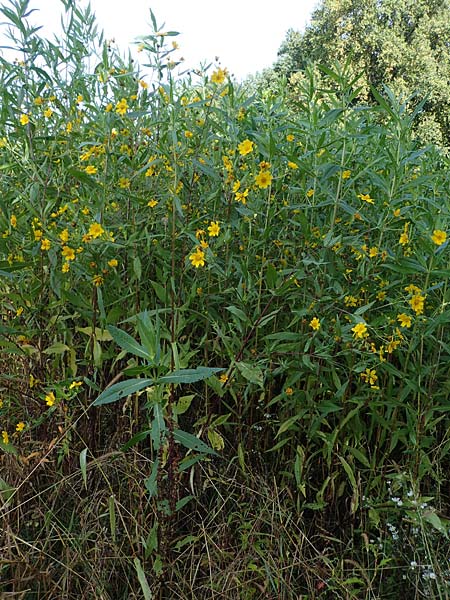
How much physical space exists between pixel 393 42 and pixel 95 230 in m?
18.1

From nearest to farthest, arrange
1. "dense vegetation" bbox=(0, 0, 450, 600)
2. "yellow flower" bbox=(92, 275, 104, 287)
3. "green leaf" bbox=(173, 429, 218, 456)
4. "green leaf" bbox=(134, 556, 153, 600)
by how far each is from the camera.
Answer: "green leaf" bbox=(173, 429, 218, 456) < "green leaf" bbox=(134, 556, 153, 600) < "dense vegetation" bbox=(0, 0, 450, 600) < "yellow flower" bbox=(92, 275, 104, 287)

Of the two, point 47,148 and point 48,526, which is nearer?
point 48,526

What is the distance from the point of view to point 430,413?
187 centimetres

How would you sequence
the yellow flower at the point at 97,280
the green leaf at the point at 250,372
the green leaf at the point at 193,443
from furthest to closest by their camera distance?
the yellow flower at the point at 97,280 → the green leaf at the point at 250,372 → the green leaf at the point at 193,443

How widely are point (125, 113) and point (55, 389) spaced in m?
0.87

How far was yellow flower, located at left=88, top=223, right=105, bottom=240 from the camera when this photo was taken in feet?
6.12

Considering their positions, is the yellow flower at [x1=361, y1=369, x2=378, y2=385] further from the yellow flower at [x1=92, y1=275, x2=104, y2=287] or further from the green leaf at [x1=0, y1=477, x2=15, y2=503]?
the green leaf at [x1=0, y1=477, x2=15, y2=503]

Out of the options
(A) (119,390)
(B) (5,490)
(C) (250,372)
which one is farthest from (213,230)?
(B) (5,490)

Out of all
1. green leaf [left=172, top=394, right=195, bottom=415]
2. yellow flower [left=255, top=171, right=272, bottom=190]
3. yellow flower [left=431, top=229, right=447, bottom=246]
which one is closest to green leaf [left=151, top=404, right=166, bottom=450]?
green leaf [left=172, top=394, right=195, bottom=415]

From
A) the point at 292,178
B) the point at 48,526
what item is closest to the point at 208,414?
the point at 48,526

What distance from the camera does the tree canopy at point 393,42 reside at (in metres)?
17.7

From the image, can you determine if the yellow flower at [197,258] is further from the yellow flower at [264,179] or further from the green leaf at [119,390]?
the green leaf at [119,390]

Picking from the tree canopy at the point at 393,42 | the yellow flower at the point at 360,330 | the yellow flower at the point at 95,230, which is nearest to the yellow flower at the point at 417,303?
the yellow flower at the point at 360,330

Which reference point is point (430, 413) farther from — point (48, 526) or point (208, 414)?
point (48, 526)
